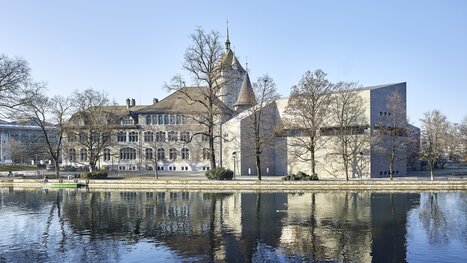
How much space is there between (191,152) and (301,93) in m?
26.9

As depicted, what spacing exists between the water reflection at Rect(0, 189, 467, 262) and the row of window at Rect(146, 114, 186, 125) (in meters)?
33.7

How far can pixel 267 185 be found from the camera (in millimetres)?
47000

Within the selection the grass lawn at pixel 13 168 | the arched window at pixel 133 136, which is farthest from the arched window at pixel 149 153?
the grass lawn at pixel 13 168

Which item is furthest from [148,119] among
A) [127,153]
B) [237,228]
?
[237,228]

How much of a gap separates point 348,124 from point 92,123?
37381mm

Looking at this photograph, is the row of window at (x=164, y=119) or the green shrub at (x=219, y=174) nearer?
the green shrub at (x=219, y=174)

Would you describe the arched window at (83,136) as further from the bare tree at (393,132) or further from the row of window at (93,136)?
the bare tree at (393,132)

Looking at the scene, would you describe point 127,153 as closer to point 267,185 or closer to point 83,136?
point 83,136

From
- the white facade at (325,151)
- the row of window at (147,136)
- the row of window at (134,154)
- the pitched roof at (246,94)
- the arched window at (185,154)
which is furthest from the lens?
the row of window at (134,154)

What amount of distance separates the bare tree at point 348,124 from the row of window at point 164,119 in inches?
1150

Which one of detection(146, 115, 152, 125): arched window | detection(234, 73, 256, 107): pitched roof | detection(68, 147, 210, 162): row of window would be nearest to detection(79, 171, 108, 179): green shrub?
detection(68, 147, 210, 162): row of window

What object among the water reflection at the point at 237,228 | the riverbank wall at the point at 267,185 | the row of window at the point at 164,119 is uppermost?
the row of window at the point at 164,119

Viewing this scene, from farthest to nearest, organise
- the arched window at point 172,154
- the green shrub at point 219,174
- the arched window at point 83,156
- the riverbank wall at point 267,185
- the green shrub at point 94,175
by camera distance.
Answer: the arched window at point 83,156 < the arched window at point 172,154 < the green shrub at point 94,175 < the green shrub at point 219,174 < the riverbank wall at point 267,185

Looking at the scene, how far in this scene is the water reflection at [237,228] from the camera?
66.4ft
